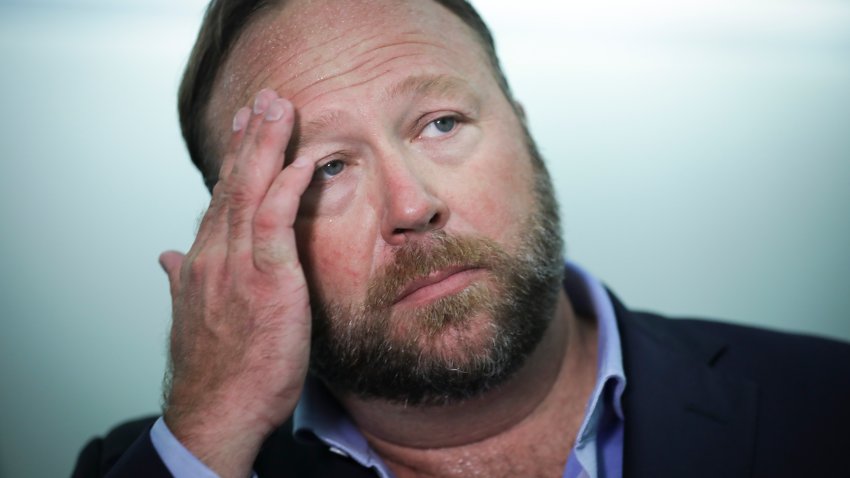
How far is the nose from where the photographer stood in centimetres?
144

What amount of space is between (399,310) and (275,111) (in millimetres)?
489

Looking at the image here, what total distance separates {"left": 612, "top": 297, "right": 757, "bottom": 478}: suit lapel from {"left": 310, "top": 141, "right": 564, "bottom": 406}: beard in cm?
28

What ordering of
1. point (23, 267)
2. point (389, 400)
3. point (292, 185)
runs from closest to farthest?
point (292, 185)
point (389, 400)
point (23, 267)

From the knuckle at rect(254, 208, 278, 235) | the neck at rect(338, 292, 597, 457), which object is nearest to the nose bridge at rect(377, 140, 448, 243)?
the knuckle at rect(254, 208, 278, 235)

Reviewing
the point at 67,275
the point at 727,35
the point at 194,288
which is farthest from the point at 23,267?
the point at 727,35

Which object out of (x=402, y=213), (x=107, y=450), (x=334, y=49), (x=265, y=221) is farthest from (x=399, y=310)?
(x=107, y=450)

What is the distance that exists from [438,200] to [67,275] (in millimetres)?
1769

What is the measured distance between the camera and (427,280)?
1497 mm

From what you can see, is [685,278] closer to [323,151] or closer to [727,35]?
[727,35]

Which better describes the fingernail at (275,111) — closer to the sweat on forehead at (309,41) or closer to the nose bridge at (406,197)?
the sweat on forehead at (309,41)

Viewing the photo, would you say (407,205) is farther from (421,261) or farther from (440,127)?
(440,127)

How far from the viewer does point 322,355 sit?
65.2 inches

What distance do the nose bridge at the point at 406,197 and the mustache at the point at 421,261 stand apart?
0.03 m

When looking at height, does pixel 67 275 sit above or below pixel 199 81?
below
